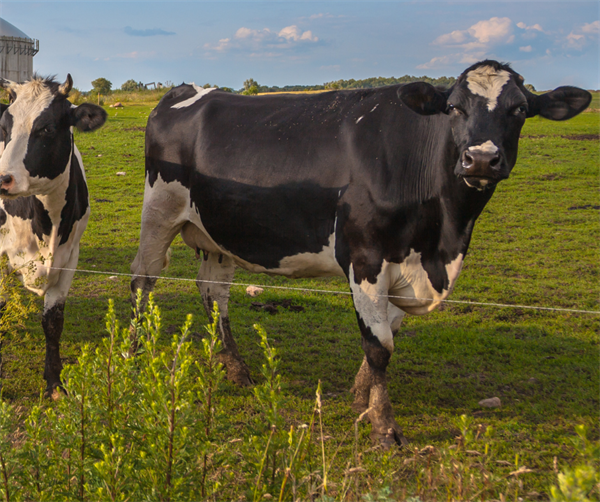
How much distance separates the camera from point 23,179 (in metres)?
4.38

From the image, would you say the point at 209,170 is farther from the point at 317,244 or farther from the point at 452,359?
the point at 452,359

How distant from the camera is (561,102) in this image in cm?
429

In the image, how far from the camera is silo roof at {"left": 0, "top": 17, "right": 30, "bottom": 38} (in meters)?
51.7

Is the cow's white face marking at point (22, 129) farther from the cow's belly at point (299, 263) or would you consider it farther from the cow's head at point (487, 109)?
the cow's head at point (487, 109)

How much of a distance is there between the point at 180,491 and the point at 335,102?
347 centimetres

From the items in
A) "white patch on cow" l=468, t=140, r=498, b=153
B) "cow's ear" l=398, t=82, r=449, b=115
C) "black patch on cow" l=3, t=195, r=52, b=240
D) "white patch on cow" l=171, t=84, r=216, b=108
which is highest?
"white patch on cow" l=171, t=84, r=216, b=108

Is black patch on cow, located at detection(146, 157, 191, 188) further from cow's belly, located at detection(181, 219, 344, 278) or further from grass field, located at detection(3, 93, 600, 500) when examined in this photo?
grass field, located at detection(3, 93, 600, 500)

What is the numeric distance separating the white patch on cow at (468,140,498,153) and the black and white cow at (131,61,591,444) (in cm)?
1

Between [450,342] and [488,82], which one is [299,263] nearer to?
[488,82]

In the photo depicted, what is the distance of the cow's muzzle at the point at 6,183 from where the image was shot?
4211mm

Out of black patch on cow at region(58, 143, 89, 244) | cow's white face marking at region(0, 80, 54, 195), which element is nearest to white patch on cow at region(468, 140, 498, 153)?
cow's white face marking at region(0, 80, 54, 195)

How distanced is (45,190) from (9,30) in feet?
187

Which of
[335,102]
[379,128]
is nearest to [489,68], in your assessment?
[379,128]

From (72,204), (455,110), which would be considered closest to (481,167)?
(455,110)
